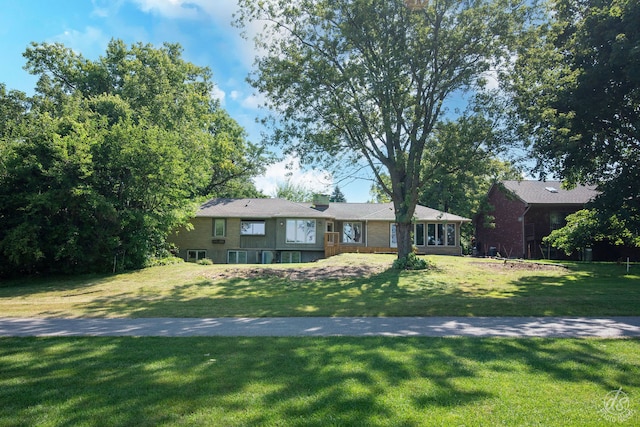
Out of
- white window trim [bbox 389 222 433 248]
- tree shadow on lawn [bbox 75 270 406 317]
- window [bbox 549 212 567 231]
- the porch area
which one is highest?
window [bbox 549 212 567 231]

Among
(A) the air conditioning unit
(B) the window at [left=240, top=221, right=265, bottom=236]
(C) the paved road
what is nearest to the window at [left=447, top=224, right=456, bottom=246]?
(A) the air conditioning unit

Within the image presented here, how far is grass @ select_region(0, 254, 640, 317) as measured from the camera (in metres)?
10.0

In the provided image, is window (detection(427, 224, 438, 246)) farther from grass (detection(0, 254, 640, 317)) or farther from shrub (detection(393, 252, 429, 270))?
shrub (detection(393, 252, 429, 270))

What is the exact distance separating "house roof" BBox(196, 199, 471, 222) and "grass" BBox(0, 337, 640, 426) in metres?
22.1

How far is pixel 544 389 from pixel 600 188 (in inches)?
735

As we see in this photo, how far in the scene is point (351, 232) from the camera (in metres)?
32.0

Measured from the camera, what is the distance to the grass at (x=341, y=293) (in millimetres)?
10016

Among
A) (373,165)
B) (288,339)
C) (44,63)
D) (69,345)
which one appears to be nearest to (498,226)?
(373,165)

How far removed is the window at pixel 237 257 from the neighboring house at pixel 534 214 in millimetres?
18455

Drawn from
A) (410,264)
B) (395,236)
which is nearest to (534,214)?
(395,236)

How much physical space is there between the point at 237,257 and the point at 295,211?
17.8ft

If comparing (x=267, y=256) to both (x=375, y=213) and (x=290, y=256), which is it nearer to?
(x=290, y=256)

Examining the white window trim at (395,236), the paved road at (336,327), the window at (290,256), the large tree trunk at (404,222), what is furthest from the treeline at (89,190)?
the white window trim at (395,236)

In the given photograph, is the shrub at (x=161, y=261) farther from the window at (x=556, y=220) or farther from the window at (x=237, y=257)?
the window at (x=556, y=220)
